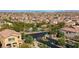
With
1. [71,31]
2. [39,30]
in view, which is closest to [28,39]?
[39,30]

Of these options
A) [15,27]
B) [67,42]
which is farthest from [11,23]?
[67,42]

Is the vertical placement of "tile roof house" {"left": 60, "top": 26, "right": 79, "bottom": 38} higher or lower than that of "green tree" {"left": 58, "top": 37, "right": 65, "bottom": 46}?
higher

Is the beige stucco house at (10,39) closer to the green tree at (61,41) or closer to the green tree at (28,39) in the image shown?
the green tree at (28,39)

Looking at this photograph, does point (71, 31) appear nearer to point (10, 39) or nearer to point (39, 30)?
point (39, 30)

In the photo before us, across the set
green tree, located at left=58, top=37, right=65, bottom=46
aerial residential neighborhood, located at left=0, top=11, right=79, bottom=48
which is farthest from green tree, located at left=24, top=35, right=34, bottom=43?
green tree, located at left=58, top=37, right=65, bottom=46

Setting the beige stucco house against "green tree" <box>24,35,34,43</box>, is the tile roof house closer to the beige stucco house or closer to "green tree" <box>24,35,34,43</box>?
"green tree" <box>24,35,34,43</box>

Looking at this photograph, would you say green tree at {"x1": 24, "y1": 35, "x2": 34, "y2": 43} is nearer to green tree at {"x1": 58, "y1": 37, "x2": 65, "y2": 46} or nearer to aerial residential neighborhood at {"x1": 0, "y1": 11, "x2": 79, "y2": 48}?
aerial residential neighborhood at {"x1": 0, "y1": 11, "x2": 79, "y2": 48}

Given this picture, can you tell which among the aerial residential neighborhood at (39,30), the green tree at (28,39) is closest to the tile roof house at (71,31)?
the aerial residential neighborhood at (39,30)

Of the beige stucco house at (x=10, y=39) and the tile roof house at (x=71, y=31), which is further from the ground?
the tile roof house at (x=71, y=31)
